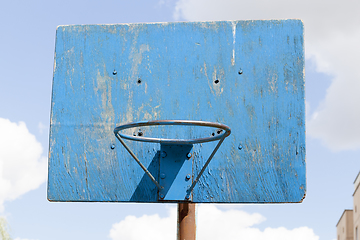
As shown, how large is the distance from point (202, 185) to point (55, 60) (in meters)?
1.30

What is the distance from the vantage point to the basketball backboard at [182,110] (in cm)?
322

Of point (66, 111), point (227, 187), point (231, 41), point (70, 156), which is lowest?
point (227, 187)

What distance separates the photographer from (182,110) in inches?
131

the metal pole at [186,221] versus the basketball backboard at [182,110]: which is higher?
the basketball backboard at [182,110]

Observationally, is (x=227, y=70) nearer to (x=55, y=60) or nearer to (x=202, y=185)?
(x=202, y=185)

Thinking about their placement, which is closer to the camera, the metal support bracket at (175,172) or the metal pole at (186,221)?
the metal support bracket at (175,172)

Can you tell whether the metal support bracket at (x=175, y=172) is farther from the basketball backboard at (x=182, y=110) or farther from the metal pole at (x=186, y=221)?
the metal pole at (x=186, y=221)

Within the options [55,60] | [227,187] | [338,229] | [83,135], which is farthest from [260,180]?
[338,229]

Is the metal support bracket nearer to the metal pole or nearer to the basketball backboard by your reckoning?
the basketball backboard

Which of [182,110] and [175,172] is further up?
[182,110]

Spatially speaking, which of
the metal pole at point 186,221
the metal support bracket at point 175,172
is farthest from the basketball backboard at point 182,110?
the metal pole at point 186,221

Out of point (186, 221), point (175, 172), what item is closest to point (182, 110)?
point (175, 172)

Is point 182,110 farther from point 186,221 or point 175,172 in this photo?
point 186,221

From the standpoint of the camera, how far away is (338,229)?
28078 millimetres
